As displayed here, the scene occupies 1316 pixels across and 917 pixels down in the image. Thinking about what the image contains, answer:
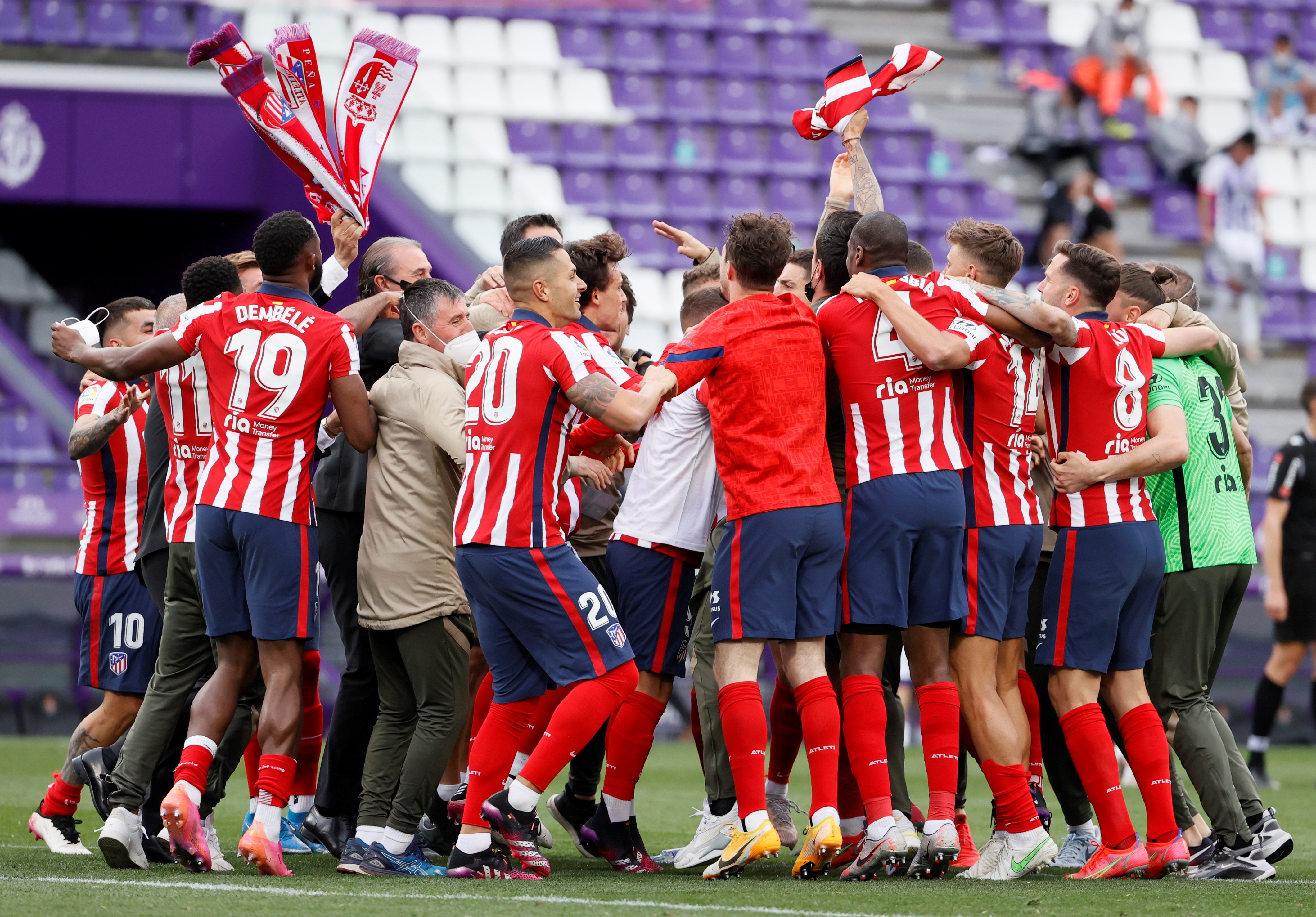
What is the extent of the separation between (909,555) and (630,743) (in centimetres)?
121

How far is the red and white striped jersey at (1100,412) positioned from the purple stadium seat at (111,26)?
34.3ft

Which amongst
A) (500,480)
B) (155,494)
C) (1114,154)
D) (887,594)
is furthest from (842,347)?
(1114,154)

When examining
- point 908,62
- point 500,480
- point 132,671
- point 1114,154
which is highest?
point 1114,154

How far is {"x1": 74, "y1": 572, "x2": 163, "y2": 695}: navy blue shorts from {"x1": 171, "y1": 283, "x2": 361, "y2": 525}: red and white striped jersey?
1.30 metres

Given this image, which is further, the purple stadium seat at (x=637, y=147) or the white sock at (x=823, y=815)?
the purple stadium seat at (x=637, y=147)

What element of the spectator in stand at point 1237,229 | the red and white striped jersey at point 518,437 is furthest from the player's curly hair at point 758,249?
the spectator in stand at point 1237,229

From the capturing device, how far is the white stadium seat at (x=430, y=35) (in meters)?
14.6

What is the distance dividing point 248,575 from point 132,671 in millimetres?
1463

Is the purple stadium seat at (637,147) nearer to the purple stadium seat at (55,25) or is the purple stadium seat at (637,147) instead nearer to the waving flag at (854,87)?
the purple stadium seat at (55,25)

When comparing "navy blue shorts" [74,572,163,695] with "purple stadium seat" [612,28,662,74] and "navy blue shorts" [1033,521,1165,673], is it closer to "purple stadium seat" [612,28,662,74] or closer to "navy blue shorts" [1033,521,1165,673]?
"navy blue shorts" [1033,521,1165,673]

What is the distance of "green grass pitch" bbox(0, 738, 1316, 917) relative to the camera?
412 cm

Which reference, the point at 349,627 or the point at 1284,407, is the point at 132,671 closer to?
the point at 349,627

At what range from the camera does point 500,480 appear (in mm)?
4930

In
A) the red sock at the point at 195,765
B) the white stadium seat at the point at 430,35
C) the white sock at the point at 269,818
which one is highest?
the white stadium seat at the point at 430,35
